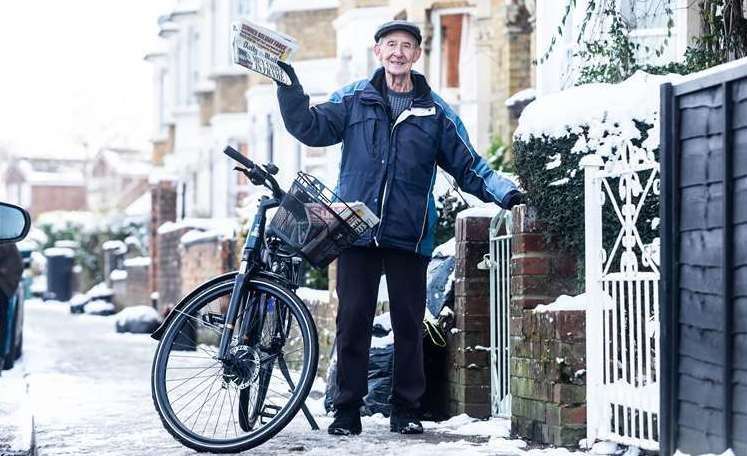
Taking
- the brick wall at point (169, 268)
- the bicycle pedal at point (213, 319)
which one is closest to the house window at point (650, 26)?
the bicycle pedal at point (213, 319)

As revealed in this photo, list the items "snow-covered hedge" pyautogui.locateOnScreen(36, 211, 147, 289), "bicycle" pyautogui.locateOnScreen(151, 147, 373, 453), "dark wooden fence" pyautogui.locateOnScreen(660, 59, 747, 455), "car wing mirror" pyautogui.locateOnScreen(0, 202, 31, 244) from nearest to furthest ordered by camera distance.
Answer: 1. "dark wooden fence" pyautogui.locateOnScreen(660, 59, 747, 455)
2. "car wing mirror" pyautogui.locateOnScreen(0, 202, 31, 244)
3. "bicycle" pyautogui.locateOnScreen(151, 147, 373, 453)
4. "snow-covered hedge" pyautogui.locateOnScreen(36, 211, 147, 289)

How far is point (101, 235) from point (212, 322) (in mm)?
31743

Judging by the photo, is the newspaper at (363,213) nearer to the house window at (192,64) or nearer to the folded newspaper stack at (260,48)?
the folded newspaper stack at (260,48)

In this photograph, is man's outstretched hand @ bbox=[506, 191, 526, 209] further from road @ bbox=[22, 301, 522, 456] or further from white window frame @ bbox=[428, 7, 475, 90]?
white window frame @ bbox=[428, 7, 475, 90]

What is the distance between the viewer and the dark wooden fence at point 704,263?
462 centimetres

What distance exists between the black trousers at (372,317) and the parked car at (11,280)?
161cm

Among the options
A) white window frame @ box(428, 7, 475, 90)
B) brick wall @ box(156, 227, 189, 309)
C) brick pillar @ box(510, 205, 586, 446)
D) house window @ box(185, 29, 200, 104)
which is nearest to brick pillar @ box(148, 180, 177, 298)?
brick wall @ box(156, 227, 189, 309)

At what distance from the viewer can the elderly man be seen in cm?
676

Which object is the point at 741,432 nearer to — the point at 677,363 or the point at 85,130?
the point at 677,363

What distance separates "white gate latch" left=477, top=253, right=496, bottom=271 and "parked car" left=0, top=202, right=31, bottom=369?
2.50 metres

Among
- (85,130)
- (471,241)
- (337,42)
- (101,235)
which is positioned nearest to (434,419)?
(471,241)

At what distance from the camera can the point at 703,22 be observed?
8617 mm

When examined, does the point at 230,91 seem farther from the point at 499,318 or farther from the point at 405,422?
the point at 405,422

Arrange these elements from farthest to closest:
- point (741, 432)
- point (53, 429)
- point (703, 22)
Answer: point (703, 22)
point (53, 429)
point (741, 432)
